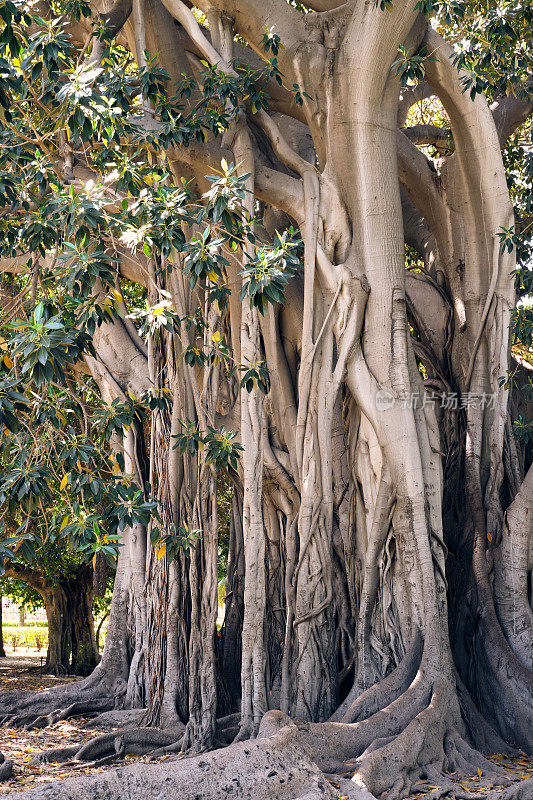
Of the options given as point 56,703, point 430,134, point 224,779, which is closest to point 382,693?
point 224,779

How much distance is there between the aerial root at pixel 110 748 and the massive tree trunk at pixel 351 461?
0.15 metres

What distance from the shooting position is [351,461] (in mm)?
5414

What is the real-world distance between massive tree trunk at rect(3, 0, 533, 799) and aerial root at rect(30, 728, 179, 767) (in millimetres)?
147

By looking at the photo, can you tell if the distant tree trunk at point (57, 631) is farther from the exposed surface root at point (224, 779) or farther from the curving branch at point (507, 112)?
the curving branch at point (507, 112)

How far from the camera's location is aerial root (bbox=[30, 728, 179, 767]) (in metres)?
4.46

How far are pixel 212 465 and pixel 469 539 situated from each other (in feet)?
6.30

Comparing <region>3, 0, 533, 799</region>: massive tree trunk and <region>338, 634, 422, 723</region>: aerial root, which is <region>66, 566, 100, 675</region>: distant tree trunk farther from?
<region>338, 634, 422, 723</region>: aerial root

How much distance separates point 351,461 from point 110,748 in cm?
239

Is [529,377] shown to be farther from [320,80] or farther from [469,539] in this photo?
[320,80]

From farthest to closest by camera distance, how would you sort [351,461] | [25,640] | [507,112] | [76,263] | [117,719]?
[25,640]
[507,112]
[117,719]
[351,461]
[76,263]

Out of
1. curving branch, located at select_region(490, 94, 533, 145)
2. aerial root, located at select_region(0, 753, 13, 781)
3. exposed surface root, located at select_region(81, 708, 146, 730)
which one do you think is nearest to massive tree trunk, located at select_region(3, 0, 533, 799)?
exposed surface root, located at select_region(81, 708, 146, 730)

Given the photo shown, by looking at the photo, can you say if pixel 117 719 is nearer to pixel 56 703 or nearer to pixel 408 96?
pixel 56 703

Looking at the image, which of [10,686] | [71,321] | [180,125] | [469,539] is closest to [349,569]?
[469,539]

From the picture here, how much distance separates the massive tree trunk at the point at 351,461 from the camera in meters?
4.71
